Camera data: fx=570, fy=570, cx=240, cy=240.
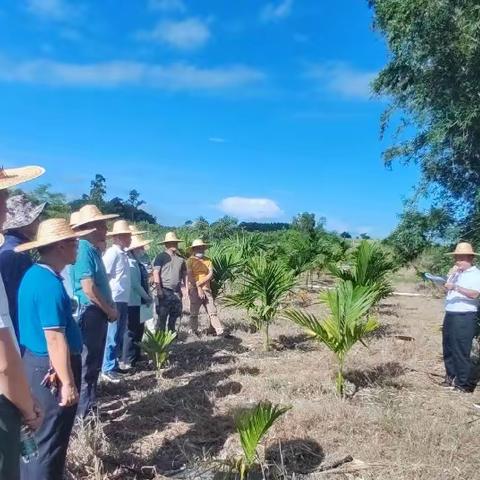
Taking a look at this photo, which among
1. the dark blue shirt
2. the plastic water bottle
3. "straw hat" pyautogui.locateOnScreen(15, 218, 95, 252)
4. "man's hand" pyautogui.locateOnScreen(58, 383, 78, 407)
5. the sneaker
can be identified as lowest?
the sneaker

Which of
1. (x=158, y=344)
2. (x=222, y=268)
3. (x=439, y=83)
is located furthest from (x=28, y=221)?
(x=439, y=83)

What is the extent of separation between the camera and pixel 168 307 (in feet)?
27.4

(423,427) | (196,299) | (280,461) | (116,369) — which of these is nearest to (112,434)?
(280,461)

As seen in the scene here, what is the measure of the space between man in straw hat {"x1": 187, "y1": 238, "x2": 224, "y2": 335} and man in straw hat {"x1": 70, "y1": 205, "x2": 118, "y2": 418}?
16.0 feet

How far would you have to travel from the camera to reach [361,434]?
464 cm

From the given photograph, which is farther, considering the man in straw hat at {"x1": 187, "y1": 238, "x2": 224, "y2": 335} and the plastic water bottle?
the man in straw hat at {"x1": 187, "y1": 238, "x2": 224, "y2": 335}

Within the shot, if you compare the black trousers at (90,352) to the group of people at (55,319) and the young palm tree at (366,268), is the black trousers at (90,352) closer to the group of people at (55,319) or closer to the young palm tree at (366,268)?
the group of people at (55,319)

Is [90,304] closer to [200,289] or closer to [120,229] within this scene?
[120,229]

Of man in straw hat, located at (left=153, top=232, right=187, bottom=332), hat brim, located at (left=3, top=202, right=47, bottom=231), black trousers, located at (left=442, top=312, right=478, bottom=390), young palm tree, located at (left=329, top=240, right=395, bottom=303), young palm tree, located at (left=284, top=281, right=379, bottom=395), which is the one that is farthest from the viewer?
young palm tree, located at (left=329, top=240, right=395, bottom=303)

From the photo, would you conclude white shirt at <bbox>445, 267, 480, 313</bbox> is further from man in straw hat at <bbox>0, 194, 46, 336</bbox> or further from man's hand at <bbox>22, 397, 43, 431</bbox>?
man's hand at <bbox>22, 397, 43, 431</bbox>

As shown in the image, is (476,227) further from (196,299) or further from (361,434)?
(361,434)

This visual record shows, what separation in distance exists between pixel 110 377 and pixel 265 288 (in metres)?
Result: 2.97

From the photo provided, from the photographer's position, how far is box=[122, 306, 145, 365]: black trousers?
23.2 ft

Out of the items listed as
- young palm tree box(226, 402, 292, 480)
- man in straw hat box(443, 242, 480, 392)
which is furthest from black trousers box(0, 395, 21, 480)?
man in straw hat box(443, 242, 480, 392)
